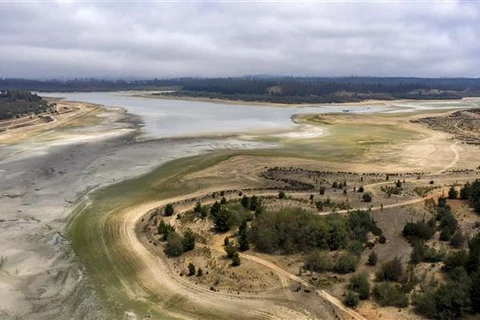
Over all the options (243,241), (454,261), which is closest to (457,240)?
(454,261)

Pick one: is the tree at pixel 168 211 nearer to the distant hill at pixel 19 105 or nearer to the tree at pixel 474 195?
the tree at pixel 474 195

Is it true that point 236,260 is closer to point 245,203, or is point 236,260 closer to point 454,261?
point 245,203

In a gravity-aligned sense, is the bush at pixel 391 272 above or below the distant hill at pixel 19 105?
below

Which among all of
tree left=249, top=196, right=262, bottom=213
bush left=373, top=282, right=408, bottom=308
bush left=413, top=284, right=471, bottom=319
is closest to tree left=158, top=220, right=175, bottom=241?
tree left=249, top=196, right=262, bottom=213

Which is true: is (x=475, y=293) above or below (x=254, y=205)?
above

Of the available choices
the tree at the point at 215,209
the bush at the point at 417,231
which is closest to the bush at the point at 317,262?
the bush at the point at 417,231

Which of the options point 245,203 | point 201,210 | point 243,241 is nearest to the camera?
point 243,241

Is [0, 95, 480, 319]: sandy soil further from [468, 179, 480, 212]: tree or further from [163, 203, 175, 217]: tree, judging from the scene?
[468, 179, 480, 212]: tree
